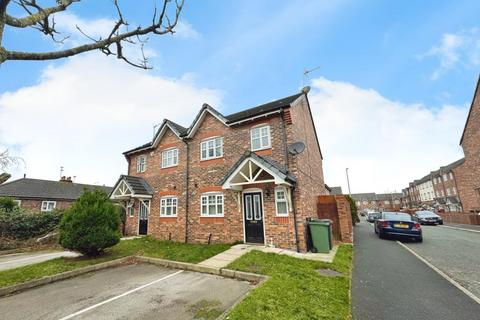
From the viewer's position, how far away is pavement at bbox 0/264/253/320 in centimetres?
474

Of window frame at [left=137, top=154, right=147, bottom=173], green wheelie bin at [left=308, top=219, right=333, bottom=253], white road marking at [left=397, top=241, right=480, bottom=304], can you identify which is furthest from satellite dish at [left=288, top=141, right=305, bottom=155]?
window frame at [left=137, top=154, right=147, bottom=173]

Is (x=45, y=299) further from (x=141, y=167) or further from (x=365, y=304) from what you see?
(x=141, y=167)

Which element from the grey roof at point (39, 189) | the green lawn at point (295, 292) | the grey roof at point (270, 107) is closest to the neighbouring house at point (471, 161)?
the grey roof at point (270, 107)

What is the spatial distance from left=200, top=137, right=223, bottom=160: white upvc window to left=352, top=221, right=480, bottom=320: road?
8.76m

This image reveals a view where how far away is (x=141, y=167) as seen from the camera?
1756 centimetres

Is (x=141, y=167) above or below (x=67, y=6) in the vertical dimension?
below

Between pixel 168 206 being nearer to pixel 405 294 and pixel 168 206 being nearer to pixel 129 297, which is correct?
pixel 129 297

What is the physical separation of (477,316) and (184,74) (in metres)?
11.3

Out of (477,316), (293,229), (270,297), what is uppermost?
(293,229)

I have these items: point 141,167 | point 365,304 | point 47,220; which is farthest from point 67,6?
point 47,220

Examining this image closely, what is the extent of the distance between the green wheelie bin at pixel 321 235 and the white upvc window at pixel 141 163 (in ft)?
43.3

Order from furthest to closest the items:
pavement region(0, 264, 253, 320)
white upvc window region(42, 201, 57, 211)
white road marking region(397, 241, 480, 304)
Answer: white upvc window region(42, 201, 57, 211) < white road marking region(397, 241, 480, 304) < pavement region(0, 264, 253, 320)

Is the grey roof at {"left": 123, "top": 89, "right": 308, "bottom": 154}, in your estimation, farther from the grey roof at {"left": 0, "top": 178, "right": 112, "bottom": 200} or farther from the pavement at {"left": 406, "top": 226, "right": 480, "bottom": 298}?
the grey roof at {"left": 0, "top": 178, "right": 112, "bottom": 200}

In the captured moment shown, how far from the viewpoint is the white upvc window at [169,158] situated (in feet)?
50.3
